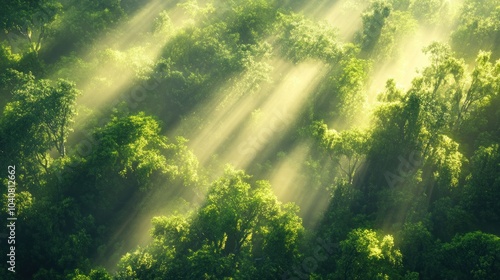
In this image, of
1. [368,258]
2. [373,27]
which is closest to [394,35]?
[373,27]

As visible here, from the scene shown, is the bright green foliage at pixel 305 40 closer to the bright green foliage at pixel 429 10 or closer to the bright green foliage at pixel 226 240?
the bright green foliage at pixel 429 10

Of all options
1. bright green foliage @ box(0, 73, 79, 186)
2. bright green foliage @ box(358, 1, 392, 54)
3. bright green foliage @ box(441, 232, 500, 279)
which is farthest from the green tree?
bright green foliage @ box(0, 73, 79, 186)

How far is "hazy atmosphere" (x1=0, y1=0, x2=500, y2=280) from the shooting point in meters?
32.3

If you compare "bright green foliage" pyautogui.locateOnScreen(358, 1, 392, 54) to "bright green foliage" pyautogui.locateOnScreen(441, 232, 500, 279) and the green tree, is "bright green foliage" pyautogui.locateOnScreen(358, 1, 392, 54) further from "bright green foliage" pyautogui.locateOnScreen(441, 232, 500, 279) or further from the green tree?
"bright green foliage" pyautogui.locateOnScreen(441, 232, 500, 279)

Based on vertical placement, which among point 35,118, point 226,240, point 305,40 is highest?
point 305,40

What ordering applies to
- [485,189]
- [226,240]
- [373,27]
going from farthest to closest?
[373,27] → [226,240] → [485,189]

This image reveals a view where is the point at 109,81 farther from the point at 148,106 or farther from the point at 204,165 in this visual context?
the point at 204,165

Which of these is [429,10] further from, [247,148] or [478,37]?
[247,148]

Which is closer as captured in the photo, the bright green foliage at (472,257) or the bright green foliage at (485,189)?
the bright green foliage at (472,257)

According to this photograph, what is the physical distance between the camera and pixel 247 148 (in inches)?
1836

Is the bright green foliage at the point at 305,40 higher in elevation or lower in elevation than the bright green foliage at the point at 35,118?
higher

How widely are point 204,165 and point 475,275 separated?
97.4 feet

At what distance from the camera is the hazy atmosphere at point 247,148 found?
106 feet

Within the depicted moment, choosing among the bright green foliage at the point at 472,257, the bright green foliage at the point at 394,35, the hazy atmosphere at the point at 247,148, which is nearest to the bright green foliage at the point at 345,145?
the hazy atmosphere at the point at 247,148
